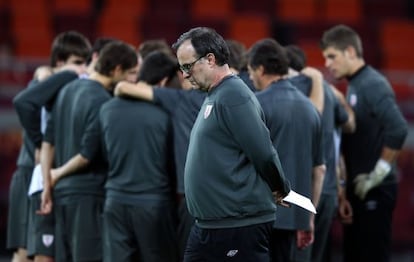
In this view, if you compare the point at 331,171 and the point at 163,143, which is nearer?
the point at 163,143

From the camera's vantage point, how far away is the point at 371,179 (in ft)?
29.8

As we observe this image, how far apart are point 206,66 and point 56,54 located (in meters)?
2.82

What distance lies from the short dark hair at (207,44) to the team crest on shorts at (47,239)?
284cm

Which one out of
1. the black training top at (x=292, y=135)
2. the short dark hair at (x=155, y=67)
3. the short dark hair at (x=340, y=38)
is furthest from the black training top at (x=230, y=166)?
the short dark hair at (x=340, y=38)

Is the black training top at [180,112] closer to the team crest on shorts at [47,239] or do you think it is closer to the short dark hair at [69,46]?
the short dark hair at [69,46]

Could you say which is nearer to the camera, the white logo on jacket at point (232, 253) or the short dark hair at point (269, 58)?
the white logo on jacket at point (232, 253)

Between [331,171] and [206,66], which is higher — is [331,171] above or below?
below

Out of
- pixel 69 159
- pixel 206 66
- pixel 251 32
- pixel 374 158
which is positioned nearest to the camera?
pixel 206 66

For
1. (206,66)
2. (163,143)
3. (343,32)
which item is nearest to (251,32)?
(343,32)

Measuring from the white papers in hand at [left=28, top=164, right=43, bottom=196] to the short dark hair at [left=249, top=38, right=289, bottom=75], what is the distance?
1.95 meters

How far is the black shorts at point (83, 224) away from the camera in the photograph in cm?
849

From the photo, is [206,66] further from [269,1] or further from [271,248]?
[269,1]

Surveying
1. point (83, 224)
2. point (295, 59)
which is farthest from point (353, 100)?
point (83, 224)

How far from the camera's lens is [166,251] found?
27.0ft
